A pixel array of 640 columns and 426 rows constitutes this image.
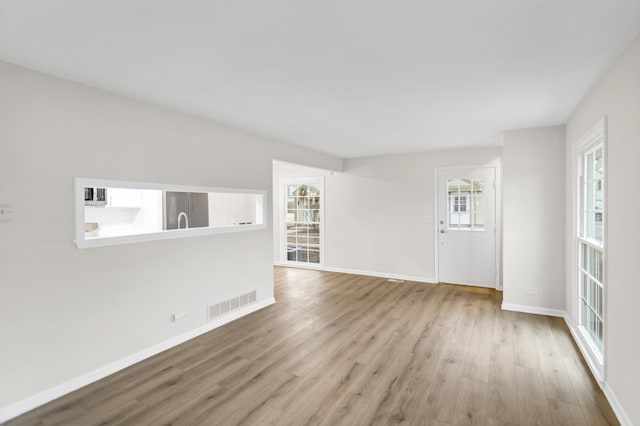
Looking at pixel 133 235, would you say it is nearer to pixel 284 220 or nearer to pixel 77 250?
pixel 77 250

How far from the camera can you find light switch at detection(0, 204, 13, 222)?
224cm

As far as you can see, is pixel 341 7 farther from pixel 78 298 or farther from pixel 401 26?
pixel 78 298

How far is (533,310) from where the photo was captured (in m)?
4.36

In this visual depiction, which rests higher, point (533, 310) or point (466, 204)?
point (466, 204)

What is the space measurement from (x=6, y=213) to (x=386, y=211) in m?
5.42

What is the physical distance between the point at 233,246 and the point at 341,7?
10.2ft

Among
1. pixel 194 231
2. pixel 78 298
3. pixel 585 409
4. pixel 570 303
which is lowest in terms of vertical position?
pixel 585 409

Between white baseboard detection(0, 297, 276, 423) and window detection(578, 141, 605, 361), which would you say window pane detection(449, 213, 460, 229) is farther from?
white baseboard detection(0, 297, 276, 423)

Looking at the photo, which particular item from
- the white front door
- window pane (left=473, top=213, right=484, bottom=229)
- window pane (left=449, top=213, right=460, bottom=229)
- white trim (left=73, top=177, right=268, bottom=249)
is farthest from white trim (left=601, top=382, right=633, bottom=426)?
white trim (left=73, top=177, right=268, bottom=249)

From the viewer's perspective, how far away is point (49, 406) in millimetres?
2395

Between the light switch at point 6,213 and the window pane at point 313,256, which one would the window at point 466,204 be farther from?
the light switch at point 6,213

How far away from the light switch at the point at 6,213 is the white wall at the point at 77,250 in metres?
0.04

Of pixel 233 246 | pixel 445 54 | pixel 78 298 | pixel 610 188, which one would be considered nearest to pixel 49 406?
pixel 78 298

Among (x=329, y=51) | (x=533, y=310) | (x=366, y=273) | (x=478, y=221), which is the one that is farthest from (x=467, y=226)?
(x=329, y=51)
